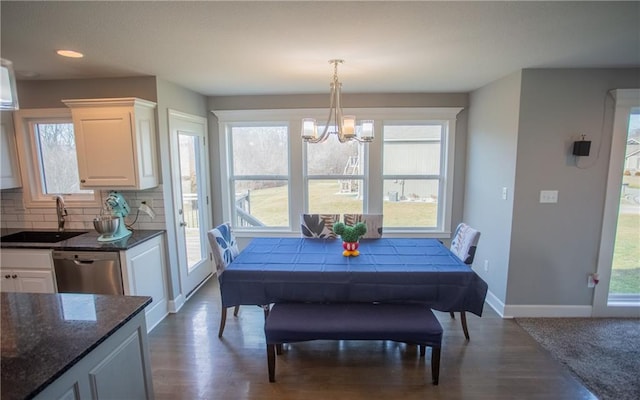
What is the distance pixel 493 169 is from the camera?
324 cm

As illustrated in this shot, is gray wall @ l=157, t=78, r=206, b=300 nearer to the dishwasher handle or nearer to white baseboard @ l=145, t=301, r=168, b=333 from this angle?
white baseboard @ l=145, t=301, r=168, b=333

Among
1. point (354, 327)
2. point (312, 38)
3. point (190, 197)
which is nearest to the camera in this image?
point (312, 38)

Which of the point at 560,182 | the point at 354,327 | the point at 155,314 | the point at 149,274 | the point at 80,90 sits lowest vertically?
the point at 155,314

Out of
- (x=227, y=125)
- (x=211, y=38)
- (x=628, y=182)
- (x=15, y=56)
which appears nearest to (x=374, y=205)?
(x=227, y=125)

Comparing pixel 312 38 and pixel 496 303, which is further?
pixel 496 303

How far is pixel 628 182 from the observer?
9.33 feet

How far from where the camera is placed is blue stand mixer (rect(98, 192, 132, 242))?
274 centimetres

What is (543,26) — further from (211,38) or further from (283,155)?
(283,155)

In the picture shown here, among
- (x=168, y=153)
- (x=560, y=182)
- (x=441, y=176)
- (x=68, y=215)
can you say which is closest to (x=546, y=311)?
(x=560, y=182)

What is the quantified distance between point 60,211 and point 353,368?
3.07 metres

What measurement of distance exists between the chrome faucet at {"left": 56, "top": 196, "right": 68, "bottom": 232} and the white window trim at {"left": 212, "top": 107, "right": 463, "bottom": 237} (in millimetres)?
1661

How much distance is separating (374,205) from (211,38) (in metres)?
2.78

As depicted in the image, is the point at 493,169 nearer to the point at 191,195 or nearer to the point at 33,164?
the point at 191,195

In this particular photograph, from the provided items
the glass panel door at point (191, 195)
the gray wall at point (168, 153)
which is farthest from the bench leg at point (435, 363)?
the glass panel door at point (191, 195)
